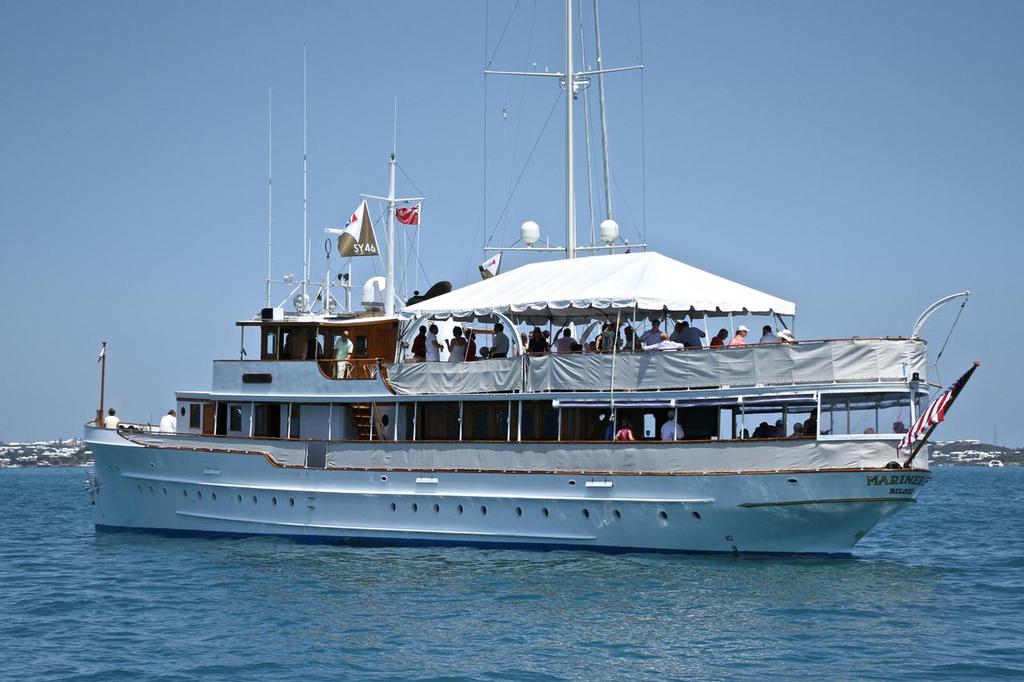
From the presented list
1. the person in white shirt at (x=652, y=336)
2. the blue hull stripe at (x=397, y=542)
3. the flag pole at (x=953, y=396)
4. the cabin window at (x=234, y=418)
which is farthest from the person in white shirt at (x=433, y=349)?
the flag pole at (x=953, y=396)

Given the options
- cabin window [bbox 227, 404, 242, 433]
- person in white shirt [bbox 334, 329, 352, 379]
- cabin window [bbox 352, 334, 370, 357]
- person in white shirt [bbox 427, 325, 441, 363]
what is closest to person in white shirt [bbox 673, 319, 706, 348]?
person in white shirt [bbox 427, 325, 441, 363]

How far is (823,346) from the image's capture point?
72.4ft

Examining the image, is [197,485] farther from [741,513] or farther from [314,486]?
[741,513]

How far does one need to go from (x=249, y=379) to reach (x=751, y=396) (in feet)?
40.9

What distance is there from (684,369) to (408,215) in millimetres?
10530

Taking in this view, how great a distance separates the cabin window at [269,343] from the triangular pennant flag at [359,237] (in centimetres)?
273

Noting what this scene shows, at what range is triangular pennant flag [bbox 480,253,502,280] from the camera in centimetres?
3086

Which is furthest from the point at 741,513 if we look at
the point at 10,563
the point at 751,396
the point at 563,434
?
the point at 10,563

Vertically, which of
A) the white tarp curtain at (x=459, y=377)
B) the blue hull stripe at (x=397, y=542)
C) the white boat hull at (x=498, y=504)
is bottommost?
the blue hull stripe at (x=397, y=542)

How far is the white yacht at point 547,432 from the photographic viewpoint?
22219 millimetres

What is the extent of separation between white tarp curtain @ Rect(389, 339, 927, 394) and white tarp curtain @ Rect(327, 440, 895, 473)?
1172 mm

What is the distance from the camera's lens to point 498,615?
18.1m

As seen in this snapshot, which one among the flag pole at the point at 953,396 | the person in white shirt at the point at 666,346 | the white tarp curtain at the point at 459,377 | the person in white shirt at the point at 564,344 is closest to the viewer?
the flag pole at the point at 953,396

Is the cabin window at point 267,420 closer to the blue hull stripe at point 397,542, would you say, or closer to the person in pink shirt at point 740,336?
the blue hull stripe at point 397,542
